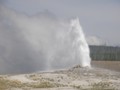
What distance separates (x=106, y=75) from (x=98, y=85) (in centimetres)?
1077

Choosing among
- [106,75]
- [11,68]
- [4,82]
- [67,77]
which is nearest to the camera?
[4,82]

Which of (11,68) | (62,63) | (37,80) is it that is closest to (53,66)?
(62,63)

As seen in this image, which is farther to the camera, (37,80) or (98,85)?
(37,80)

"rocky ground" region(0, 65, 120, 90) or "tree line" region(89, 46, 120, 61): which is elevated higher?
"tree line" region(89, 46, 120, 61)

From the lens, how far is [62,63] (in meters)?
72.1

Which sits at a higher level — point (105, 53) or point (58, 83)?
point (105, 53)

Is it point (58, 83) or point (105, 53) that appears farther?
point (105, 53)

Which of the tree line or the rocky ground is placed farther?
the tree line

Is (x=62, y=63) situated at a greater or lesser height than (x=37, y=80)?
greater

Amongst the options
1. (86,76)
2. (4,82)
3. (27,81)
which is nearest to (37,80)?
(27,81)

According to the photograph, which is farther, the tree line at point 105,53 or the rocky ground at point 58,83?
the tree line at point 105,53

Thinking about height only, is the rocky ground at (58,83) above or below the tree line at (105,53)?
below

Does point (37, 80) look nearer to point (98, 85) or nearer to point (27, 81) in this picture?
point (27, 81)

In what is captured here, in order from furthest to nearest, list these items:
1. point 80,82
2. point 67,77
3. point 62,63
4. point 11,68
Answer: point 62,63, point 11,68, point 67,77, point 80,82
